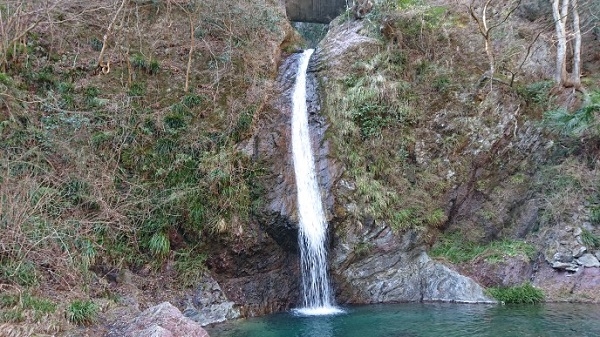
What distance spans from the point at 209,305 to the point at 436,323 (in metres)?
4.71

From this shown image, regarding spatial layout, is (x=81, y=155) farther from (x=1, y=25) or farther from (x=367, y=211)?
(x=367, y=211)

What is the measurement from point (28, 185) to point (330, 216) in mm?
6627

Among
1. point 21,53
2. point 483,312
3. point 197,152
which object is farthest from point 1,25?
point 483,312

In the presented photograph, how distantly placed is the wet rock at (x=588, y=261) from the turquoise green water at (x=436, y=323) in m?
1.20

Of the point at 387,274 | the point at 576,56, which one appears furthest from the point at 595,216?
the point at 387,274

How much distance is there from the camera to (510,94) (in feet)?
42.5

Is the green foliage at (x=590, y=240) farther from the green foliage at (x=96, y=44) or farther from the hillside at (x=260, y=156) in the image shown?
the green foliage at (x=96, y=44)

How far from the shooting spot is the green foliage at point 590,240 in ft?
33.6

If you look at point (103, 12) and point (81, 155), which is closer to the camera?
point (81, 155)

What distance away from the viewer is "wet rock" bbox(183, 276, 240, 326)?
8.97m

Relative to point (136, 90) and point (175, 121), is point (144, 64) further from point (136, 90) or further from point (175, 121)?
point (175, 121)

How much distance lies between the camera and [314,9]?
830 inches

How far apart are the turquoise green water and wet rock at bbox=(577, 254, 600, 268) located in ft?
3.92

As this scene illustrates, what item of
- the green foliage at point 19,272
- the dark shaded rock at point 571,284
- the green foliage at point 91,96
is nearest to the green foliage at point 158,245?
the green foliage at point 19,272
